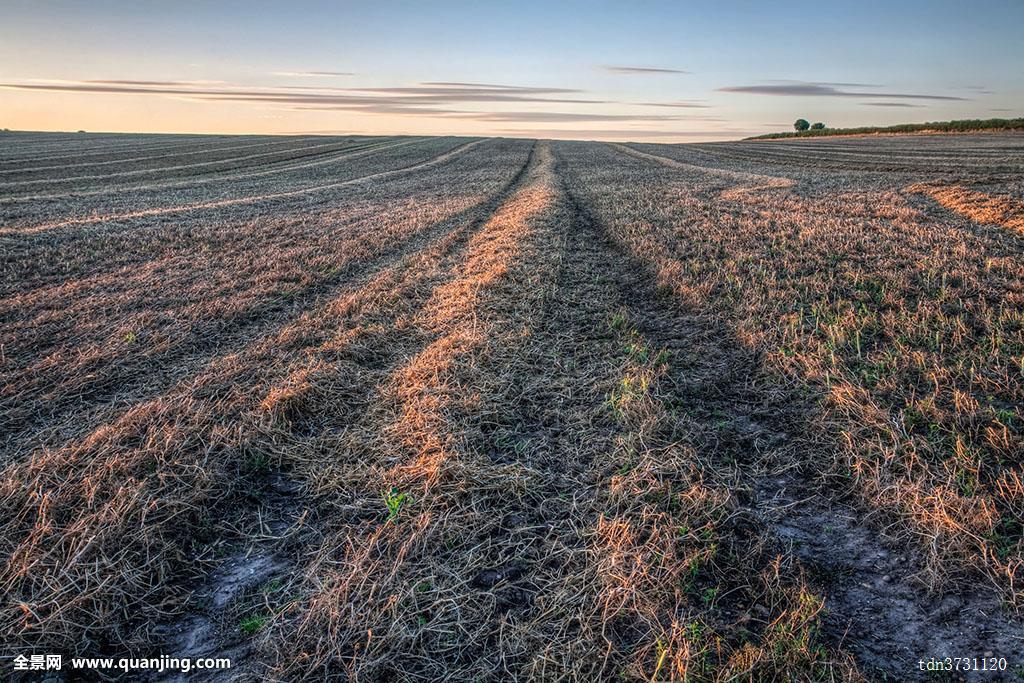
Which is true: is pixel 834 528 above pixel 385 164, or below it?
below

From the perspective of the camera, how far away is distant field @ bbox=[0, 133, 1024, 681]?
308cm

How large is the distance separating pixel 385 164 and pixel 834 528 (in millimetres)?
40219

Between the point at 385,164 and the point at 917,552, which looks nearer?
the point at 917,552

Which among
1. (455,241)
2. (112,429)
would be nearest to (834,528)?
(112,429)

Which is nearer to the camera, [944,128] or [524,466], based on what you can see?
[524,466]

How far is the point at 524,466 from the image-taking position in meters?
Result: 4.50

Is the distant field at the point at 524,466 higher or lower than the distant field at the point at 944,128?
lower

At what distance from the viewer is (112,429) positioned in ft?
15.9

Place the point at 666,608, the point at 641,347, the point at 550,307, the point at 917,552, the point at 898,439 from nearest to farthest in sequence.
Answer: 1. the point at 666,608
2. the point at 917,552
3. the point at 898,439
4. the point at 641,347
5. the point at 550,307

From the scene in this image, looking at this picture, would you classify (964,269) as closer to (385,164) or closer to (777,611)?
(777,611)

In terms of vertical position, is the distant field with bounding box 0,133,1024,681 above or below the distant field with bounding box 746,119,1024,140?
below

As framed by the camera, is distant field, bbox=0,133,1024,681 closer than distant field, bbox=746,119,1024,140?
Yes

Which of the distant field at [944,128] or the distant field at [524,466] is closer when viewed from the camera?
the distant field at [524,466]

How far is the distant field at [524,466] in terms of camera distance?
3076mm
